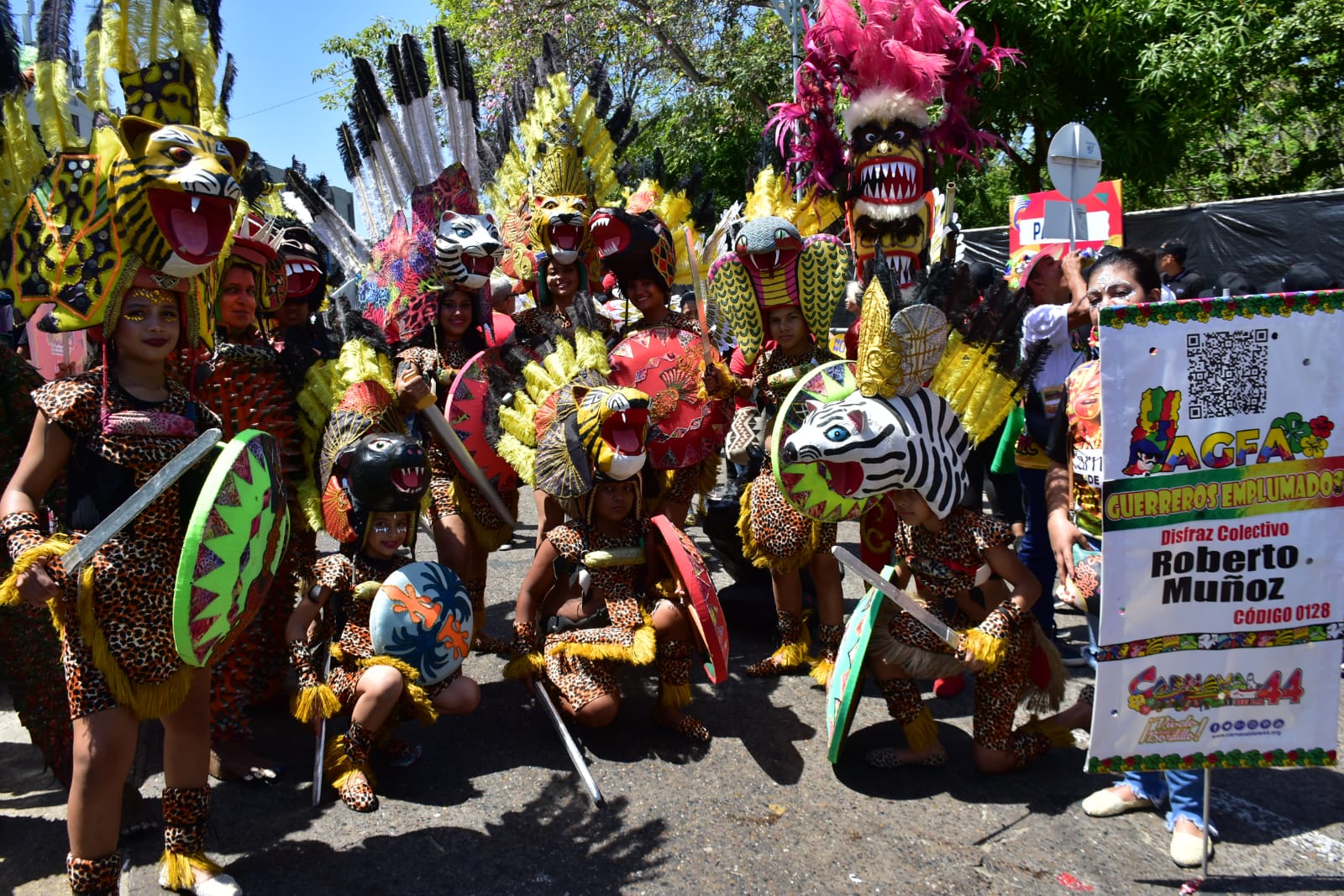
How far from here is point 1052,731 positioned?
3299 millimetres

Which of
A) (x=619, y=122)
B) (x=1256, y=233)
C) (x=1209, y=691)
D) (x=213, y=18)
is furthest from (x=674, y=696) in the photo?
(x=1256, y=233)

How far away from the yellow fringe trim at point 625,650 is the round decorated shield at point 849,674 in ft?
2.20

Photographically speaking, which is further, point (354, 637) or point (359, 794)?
point (354, 637)

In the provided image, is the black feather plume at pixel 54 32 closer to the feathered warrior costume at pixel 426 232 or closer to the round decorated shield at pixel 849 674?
the feathered warrior costume at pixel 426 232

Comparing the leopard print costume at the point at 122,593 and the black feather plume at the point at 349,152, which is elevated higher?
the black feather plume at the point at 349,152

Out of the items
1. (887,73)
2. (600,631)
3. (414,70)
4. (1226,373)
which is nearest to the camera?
(1226,373)

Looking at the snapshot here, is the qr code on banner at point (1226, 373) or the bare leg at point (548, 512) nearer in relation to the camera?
the qr code on banner at point (1226, 373)

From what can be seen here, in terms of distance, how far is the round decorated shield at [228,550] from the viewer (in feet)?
7.27

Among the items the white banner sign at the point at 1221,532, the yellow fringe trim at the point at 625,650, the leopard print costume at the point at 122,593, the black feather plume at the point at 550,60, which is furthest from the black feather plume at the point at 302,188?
the white banner sign at the point at 1221,532

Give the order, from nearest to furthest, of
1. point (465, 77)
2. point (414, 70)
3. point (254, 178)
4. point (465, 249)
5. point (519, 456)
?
point (519, 456), point (254, 178), point (465, 249), point (414, 70), point (465, 77)

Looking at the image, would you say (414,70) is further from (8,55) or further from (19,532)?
(19,532)

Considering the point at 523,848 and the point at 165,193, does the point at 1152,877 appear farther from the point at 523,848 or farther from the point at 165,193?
the point at 165,193

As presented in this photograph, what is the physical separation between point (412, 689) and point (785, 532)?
1.66m

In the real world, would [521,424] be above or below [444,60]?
below
